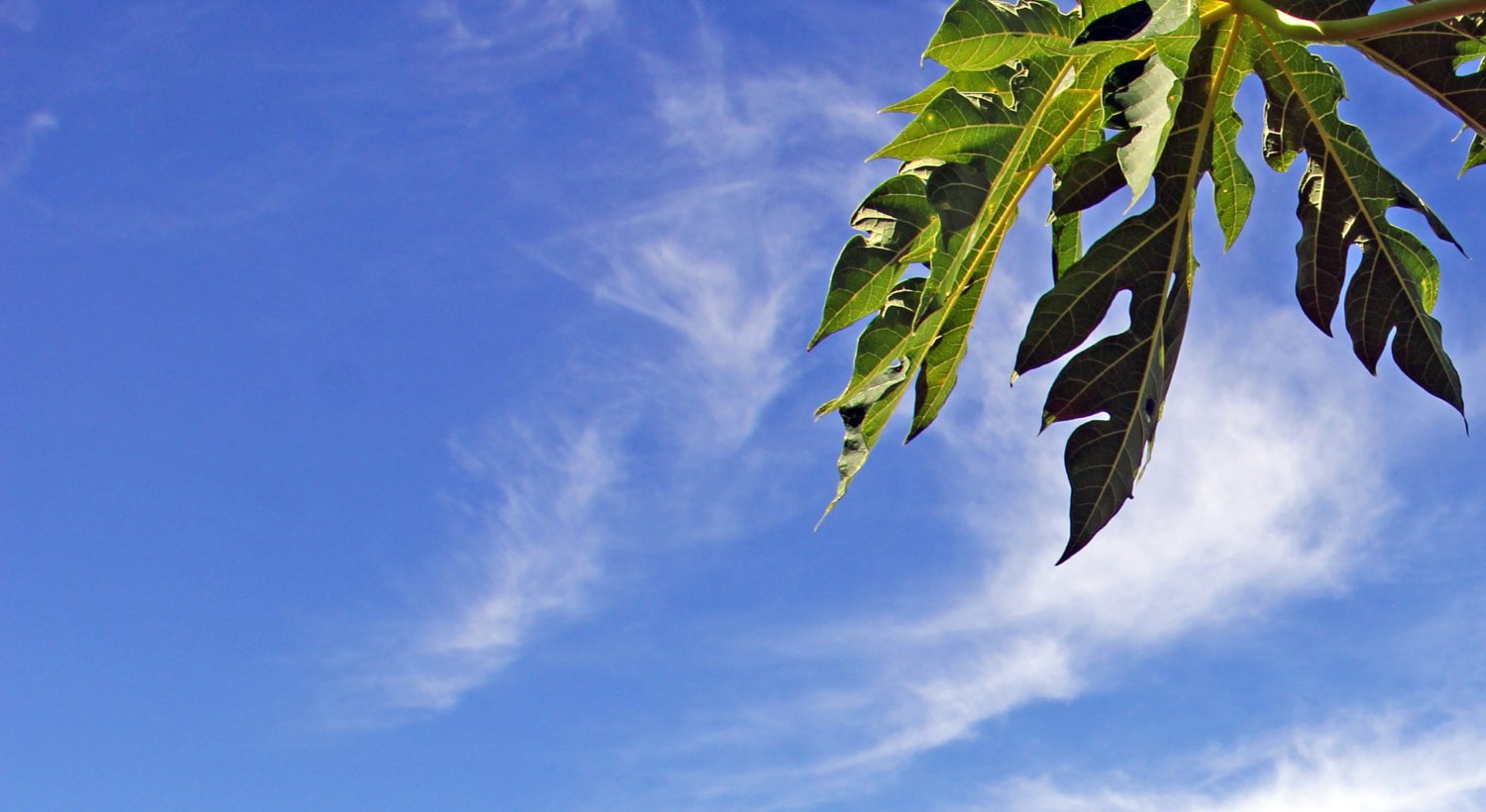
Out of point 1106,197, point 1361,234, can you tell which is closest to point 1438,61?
point 1361,234

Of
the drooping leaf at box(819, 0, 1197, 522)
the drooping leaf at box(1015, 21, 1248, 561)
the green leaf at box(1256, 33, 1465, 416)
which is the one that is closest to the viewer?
the drooping leaf at box(819, 0, 1197, 522)

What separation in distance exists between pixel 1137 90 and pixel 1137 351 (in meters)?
0.80

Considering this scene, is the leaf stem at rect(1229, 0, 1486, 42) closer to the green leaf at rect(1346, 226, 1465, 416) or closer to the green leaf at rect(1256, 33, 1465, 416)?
the green leaf at rect(1256, 33, 1465, 416)

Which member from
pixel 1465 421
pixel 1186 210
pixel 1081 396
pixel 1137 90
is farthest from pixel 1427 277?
pixel 1137 90

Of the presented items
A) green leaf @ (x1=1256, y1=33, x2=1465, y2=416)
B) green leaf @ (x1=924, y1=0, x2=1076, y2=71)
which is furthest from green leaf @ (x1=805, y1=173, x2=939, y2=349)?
green leaf @ (x1=1256, y1=33, x2=1465, y2=416)

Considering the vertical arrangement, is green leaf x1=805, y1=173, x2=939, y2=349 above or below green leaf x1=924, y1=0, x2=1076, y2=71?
below

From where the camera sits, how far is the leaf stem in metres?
2.55

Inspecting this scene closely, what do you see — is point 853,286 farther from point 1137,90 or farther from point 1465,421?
point 1465,421

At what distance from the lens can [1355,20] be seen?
9.20 feet

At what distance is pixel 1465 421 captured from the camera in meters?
3.22

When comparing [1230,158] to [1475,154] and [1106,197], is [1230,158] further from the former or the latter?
[1475,154]

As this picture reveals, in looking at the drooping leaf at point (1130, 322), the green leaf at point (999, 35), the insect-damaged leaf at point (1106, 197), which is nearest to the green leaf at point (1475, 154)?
the insect-damaged leaf at point (1106, 197)

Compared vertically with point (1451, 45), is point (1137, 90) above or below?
below

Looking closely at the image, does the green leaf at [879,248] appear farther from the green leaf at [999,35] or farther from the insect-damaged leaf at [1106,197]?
the green leaf at [999,35]
